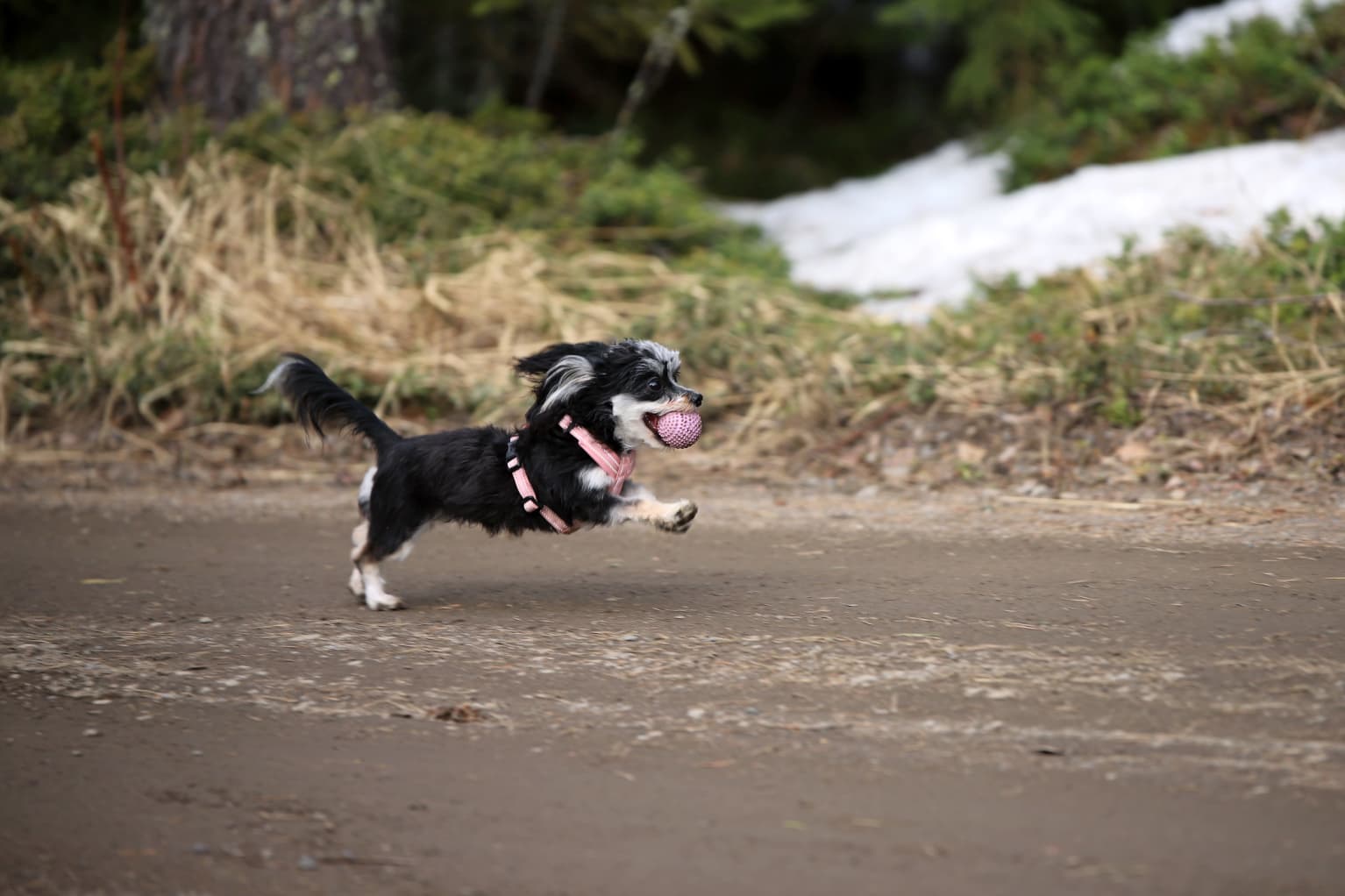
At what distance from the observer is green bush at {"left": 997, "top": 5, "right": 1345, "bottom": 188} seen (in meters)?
11.7

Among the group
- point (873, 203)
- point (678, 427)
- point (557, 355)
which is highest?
point (873, 203)

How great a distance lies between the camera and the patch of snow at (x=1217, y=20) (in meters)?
12.7

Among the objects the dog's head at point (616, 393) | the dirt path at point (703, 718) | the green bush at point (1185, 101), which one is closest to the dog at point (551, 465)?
the dog's head at point (616, 393)

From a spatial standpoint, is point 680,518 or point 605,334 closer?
point 680,518

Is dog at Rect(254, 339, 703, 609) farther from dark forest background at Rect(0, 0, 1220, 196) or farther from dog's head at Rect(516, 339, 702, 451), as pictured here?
dark forest background at Rect(0, 0, 1220, 196)

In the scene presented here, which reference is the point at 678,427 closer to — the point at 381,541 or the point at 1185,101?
the point at 381,541

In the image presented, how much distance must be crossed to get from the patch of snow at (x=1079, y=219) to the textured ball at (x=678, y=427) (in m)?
5.54

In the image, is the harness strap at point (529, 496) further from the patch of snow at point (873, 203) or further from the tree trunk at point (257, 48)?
the tree trunk at point (257, 48)

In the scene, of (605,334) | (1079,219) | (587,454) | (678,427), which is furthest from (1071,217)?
(587,454)

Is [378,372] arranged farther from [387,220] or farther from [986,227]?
[986,227]

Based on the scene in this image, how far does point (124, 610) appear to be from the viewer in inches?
220

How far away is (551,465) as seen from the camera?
5.30 metres

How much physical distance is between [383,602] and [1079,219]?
24.6ft

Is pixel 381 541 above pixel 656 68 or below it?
below
